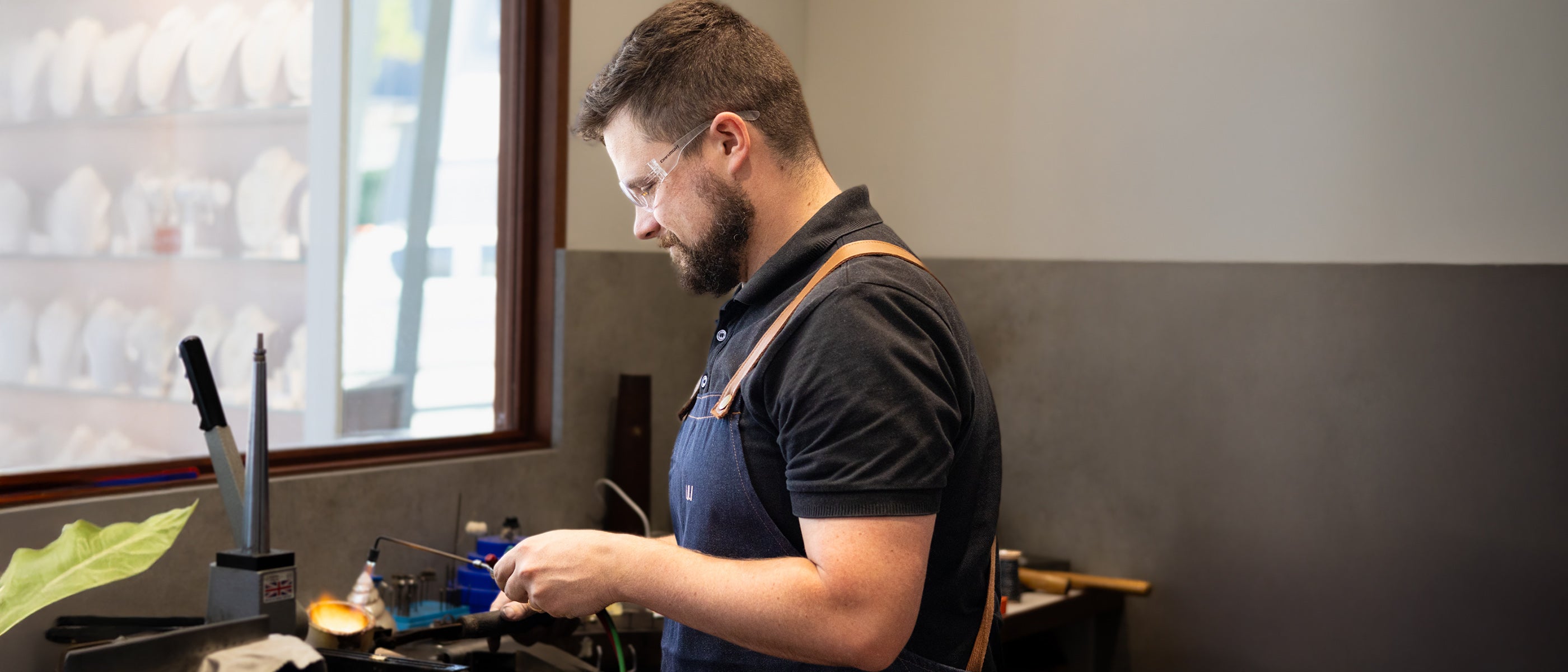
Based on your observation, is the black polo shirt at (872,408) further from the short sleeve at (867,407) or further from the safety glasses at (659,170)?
the safety glasses at (659,170)

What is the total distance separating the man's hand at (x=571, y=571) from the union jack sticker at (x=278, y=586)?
0.66m

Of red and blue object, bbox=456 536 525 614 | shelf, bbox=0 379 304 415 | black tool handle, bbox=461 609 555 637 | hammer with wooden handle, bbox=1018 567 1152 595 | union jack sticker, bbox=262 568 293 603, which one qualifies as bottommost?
hammer with wooden handle, bbox=1018 567 1152 595

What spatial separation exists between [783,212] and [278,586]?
3.28 feet

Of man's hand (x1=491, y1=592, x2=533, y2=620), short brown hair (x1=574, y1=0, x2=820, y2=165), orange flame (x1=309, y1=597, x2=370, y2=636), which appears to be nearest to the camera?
short brown hair (x1=574, y1=0, x2=820, y2=165)

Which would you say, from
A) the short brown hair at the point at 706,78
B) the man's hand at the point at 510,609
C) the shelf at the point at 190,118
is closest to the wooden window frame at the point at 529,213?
the shelf at the point at 190,118

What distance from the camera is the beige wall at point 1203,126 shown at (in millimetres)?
2488

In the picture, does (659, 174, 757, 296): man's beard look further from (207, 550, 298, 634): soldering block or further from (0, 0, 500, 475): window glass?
(0, 0, 500, 475): window glass

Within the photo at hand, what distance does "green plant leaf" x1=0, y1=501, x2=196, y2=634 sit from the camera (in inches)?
52.9

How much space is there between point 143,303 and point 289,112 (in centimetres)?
50

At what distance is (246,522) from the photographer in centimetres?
176

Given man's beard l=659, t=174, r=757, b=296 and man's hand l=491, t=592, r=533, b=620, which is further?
man's hand l=491, t=592, r=533, b=620

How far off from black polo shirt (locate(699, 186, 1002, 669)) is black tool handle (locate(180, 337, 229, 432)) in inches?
35.1

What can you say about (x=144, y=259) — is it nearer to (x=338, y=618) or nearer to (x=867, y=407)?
(x=338, y=618)

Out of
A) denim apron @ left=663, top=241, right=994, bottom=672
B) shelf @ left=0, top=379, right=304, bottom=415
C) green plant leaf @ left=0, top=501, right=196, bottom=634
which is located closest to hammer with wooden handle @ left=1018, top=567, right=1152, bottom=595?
denim apron @ left=663, top=241, right=994, bottom=672
